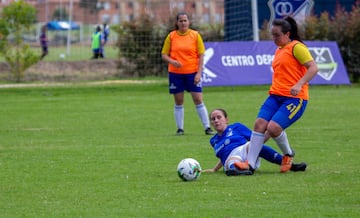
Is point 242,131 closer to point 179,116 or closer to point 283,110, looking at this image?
point 283,110

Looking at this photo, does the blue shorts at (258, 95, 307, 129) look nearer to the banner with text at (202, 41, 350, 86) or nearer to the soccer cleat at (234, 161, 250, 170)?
the soccer cleat at (234, 161, 250, 170)

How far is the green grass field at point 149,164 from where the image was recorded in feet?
28.1

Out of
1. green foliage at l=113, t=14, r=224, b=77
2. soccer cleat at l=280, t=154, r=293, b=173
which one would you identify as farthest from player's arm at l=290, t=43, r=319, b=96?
green foliage at l=113, t=14, r=224, b=77

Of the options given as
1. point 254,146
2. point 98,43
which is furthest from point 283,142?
point 98,43

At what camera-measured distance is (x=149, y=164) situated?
1197 centimetres

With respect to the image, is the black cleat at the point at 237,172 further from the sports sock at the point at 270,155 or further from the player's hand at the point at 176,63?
the player's hand at the point at 176,63

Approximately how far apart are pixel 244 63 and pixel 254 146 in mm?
15519

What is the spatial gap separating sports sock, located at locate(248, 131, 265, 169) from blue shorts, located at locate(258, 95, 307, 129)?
0.86 ft

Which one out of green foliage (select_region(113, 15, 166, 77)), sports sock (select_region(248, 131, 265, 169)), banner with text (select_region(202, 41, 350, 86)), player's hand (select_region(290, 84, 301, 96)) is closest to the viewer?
player's hand (select_region(290, 84, 301, 96))

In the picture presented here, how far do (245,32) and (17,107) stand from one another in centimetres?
1199

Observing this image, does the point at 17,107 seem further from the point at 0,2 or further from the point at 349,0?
the point at 349,0

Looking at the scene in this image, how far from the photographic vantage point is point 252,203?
342 inches

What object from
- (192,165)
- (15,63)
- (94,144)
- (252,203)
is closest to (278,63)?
(192,165)

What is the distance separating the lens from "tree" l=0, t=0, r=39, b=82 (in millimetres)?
27391
